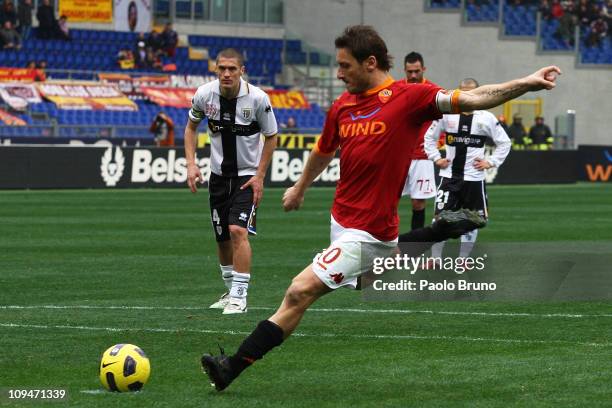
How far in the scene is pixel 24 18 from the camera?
4369 cm

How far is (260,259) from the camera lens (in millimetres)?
17000

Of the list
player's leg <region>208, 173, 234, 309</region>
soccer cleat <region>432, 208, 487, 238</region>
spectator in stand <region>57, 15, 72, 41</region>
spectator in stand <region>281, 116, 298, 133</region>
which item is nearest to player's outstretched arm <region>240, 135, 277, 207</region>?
player's leg <region>208, 173, 234, 309</region>

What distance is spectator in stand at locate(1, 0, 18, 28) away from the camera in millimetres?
42594

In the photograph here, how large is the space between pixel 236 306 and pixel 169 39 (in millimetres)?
35076

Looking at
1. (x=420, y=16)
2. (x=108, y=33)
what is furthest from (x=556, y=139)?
(x=108, y=33)

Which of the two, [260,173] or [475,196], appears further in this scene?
[475,196]

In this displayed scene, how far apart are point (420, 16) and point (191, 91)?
10717 mm

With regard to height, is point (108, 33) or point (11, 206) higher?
point (108, 33)

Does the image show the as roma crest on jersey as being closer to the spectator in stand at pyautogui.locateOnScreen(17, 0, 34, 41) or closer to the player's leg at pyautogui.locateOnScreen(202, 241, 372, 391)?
the player's leg at pyautogui.locateOnScreen(202, 241, 372, 391)

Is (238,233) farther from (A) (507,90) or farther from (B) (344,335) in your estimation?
(A) (507,90)

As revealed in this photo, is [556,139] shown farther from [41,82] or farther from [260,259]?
[260,259]

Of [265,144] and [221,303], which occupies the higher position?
[265,144]

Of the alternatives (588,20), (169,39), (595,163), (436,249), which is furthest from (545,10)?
(436,249)

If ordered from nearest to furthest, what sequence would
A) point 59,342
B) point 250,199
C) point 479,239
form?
1. point 59,342
2. point 250,199
3. point 479,239
